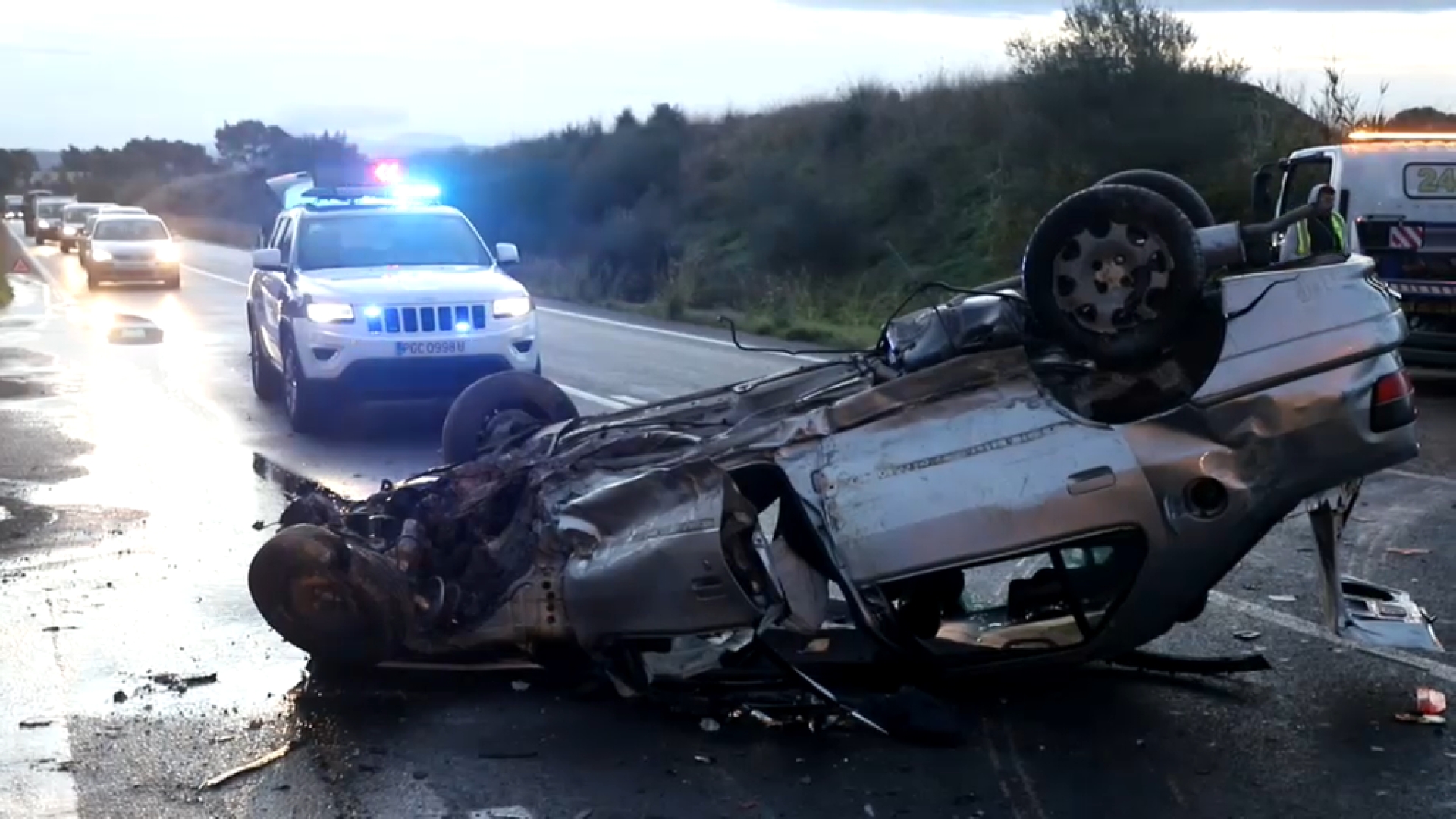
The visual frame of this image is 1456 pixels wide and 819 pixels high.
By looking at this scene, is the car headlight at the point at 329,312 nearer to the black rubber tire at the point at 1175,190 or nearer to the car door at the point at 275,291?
the car door at the point at 275,291

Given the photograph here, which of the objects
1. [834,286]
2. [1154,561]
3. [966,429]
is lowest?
[834,286]

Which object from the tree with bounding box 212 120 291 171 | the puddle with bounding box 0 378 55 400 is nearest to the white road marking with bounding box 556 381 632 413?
the puddle with bounding box 0 378 55 400

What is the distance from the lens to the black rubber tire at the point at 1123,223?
17.7ft

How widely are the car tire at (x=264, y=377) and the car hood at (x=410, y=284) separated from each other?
1.64 meters

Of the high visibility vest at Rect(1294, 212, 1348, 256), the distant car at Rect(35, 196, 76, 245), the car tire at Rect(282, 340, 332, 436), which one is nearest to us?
the high visibility vest at Rect(1294, 212, 1348, 256)

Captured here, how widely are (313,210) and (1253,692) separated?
33.0ft

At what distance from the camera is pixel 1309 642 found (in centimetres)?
664

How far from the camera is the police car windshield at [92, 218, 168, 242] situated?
1309 inches

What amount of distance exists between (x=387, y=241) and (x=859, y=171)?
29.9 m

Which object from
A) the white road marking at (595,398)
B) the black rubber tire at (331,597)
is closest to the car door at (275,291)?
the white road marking at (595,398)

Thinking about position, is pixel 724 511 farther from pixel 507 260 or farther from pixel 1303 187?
pixel 1303 187

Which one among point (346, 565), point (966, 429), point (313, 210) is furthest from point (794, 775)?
point (313, 210)

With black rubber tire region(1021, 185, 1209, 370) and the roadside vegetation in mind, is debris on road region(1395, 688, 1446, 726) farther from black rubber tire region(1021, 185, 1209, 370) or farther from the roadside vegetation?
the roadside vegetation

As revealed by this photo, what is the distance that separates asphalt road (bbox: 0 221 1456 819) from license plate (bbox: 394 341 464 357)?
3.62 metres
